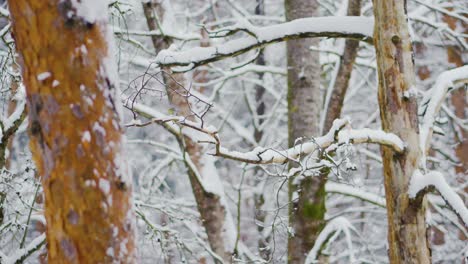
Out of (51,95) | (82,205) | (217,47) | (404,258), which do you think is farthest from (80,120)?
(404,258)

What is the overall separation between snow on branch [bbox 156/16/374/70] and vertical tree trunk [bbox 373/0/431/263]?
0.24m

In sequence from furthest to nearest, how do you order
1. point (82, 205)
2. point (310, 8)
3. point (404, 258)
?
point (310, 8), point (404, 258), point (82, 205)

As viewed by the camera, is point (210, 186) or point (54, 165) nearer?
point (54, 165)

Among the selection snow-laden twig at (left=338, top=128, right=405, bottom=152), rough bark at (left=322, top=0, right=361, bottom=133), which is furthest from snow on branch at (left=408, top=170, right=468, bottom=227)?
rough bark at (left=322, top=0, right=361, bottom=133)

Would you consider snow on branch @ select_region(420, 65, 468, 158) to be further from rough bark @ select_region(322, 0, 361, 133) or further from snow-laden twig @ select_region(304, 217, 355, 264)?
snow-laden twig @ select_region(304, 217, 355, 264)

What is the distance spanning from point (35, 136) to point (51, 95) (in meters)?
0.21

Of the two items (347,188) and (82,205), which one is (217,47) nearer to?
(82,205)

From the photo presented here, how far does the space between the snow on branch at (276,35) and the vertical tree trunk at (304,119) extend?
90.6 inches

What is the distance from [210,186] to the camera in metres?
7.59

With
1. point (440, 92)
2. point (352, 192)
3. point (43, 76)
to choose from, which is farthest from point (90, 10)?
point (352, 192)

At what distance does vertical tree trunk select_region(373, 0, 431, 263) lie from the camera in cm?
480

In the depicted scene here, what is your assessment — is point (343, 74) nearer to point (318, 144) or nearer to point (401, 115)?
point (401, 115)

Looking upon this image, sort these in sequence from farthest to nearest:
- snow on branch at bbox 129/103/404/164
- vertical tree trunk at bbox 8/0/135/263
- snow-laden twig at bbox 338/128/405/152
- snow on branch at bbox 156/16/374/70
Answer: snow on branch at bbox 156/16/374/70, snow-laden twig at bbox 338/128/405/152, snow on branch at bbox 129/103/404/164, vertical tree trunk at bbox 8/0/135/263

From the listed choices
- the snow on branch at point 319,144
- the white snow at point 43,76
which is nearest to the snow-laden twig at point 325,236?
the snow on branch at point 319,144
